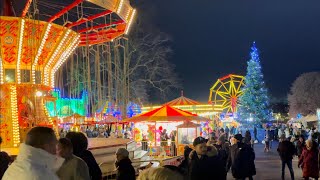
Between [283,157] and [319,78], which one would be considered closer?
[283,157]

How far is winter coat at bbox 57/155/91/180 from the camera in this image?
4555mm

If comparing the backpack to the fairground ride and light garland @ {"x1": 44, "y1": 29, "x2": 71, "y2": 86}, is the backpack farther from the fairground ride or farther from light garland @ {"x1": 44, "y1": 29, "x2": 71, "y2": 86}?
light garland @ {"x1": 44, "y1": 29, "x2": 71, "y2": 86}

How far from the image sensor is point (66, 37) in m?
16.8

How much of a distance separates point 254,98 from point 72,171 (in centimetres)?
4681

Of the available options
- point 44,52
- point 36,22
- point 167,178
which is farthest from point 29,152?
point 44,52

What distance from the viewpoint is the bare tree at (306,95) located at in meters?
72.0

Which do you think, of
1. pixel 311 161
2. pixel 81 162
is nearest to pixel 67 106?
pixel 311 161

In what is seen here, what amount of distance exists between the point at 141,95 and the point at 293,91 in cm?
4717

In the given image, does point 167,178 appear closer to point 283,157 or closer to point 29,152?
point 29,152

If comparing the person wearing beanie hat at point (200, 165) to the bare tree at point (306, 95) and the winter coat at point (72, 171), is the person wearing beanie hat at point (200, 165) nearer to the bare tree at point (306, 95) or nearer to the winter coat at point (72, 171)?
the winter coat at point (72, 171)

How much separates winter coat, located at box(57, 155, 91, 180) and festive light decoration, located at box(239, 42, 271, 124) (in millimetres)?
45454

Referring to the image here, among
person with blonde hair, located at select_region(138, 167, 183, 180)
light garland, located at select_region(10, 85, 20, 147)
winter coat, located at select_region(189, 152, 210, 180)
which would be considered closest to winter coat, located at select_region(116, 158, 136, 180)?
winter coat, located at select_region(189, 152, 210, 180)

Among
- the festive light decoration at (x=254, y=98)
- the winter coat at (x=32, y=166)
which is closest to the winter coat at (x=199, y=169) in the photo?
the winter coat at (x=32, y=166)

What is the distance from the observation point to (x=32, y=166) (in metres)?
3.12
